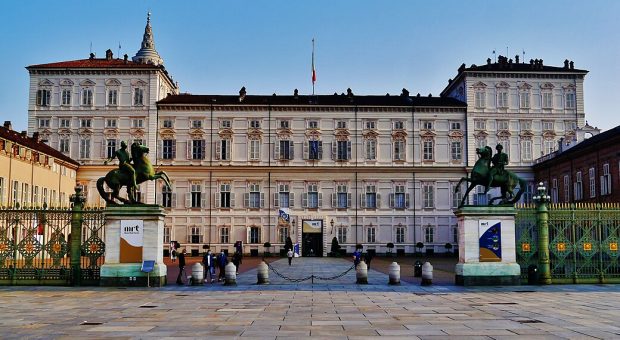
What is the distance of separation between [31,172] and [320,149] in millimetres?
27404

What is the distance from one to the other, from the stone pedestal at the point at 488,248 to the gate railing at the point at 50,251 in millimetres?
14807

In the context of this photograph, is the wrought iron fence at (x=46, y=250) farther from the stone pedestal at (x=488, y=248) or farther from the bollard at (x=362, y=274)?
the stone pedestal at (x=488, y=248)

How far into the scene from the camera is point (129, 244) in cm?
2627

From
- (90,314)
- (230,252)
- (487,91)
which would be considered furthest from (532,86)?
(90,314)

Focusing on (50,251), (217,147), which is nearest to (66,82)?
(217,147)

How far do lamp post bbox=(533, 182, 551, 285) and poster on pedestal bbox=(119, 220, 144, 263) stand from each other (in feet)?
53.3

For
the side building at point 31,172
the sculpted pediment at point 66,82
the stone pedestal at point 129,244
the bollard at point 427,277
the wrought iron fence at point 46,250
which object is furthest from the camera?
the sculpted pediment at point 66,82

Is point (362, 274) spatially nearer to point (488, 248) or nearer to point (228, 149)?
point (488, 248)

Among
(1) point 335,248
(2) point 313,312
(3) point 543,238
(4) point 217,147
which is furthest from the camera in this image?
(4) point 217,147

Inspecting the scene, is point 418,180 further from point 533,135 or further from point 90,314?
point 90,314

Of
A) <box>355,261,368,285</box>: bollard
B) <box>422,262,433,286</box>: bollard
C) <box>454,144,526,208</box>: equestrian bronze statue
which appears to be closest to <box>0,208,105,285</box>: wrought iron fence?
<box>355,261,368,285</box>: bollard

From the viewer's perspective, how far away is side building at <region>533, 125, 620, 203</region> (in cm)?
5056

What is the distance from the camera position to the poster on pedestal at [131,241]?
1034 inches

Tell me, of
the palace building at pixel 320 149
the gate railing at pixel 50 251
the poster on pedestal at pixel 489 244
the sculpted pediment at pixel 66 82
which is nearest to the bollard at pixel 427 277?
the poster on pedestal at pixel 489 244
